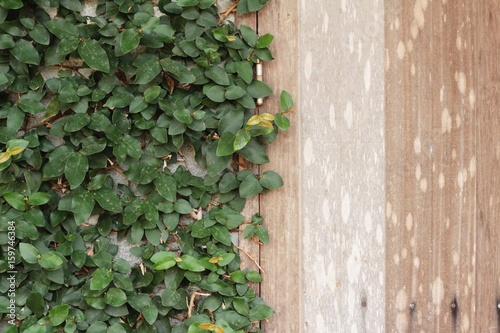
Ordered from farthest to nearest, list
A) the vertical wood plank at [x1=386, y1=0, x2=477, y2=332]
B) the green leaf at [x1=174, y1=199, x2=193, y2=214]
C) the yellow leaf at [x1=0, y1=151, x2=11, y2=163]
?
the vertical wood plank at [x1=386, y1=0, x2=477, y2=332]
the green leaf at [x1=174, y1=199, x2=193, y2=214]
the yellow leaf at [x1=0, y1=151, x2=11, y2=163]

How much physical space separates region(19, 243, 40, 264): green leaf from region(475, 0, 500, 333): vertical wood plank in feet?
4.54

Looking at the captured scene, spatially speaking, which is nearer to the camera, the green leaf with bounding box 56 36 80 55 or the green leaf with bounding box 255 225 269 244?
the green leaf with bounding box 56 36 80 55

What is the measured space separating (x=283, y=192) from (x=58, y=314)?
63cm

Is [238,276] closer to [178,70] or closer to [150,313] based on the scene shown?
[150,313]

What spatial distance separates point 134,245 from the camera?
5.53 ft

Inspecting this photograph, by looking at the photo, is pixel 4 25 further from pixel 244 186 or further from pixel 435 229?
pixel 435 229

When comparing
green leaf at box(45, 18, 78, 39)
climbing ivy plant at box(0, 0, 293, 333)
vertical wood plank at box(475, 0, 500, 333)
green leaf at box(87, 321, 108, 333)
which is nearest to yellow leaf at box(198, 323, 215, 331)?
climbing ivy plant at box(0, 0, 293, 333)

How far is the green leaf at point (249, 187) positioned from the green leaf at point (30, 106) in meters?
0.52

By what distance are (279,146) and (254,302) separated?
405 mm

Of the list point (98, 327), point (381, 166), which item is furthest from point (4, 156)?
point (381, 166)

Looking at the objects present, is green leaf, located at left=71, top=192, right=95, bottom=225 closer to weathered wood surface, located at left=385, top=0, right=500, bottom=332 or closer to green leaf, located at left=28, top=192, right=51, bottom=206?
green leaf, located at left=28, top=192, right=51, bottom=206

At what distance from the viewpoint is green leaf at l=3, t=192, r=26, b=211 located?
63.0 inches

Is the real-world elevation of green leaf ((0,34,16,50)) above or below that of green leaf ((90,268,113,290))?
above

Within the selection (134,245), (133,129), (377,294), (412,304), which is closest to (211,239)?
(134,245)
